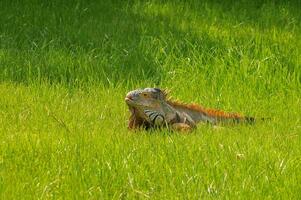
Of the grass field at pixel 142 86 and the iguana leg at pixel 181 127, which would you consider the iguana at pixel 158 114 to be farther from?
the grass field at pixel 142 86

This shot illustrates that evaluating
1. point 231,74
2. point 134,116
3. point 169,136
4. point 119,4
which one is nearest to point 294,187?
point 169,136

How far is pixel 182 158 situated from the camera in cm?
595

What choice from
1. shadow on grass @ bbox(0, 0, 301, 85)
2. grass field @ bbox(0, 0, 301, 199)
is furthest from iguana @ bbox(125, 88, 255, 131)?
shadow on grass @ bbox(0, 0, 301, 85)

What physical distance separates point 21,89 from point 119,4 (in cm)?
450

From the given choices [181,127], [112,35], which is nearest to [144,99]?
[181,127]

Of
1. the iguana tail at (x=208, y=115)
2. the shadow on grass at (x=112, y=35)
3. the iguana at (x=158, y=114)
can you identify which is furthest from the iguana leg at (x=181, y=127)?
the shadow on grass at (x=112, y=35)

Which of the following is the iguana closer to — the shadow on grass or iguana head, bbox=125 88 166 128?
iguana head, bbox=125 88 166 128

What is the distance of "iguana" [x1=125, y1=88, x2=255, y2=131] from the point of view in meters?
6.98

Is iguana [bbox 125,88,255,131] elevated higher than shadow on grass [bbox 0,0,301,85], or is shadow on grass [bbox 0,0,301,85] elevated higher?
iguana [bbox 125,88,255,131]

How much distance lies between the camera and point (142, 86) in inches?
344

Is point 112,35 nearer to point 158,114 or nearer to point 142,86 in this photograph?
point 142,86

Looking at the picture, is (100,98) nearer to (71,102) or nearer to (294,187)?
(71,102)

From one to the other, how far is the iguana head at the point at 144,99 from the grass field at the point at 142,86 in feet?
0.81

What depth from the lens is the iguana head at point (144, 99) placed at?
697cm
